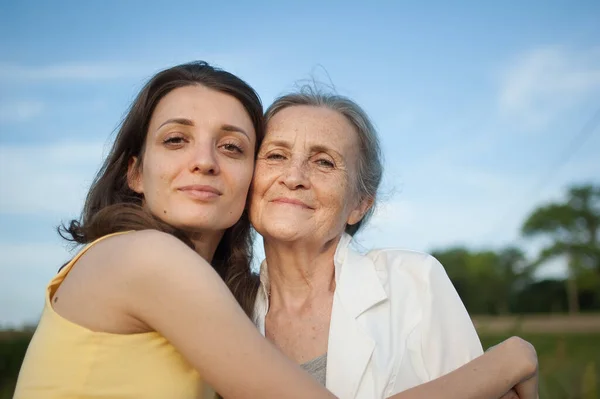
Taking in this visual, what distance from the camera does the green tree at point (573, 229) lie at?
3231 inches

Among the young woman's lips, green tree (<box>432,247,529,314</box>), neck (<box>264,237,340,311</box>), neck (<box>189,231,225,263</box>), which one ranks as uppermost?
the young woman's lips

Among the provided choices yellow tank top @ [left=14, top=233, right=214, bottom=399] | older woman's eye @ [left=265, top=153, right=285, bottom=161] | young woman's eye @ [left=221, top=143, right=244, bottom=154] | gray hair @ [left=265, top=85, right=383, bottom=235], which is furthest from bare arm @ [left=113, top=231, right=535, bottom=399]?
gray hair @ [left=265, top=85, right=383, bottom=235]

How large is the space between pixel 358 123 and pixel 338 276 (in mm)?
1089

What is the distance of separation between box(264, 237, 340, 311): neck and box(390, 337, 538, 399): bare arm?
4.25 ft

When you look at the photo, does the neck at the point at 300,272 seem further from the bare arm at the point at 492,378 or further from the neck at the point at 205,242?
the bare arm at the point at 492,378

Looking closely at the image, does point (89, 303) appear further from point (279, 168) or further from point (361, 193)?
point (361, 193)

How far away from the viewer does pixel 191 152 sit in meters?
3.65

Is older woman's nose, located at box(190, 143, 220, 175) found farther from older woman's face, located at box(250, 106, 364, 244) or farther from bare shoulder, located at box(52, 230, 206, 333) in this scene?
bare shoulder, located at box(52, 230, 206, 333)

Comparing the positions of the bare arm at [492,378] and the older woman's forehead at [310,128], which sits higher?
the older woman's forehead at [310,128]

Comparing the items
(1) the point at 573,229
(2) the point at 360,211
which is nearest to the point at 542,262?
(1) the point at 573,229

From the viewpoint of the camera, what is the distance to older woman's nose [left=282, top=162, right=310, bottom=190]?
4129mm

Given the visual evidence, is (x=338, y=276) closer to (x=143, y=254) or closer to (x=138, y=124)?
(x=138, y=124)

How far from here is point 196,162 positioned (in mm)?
3582

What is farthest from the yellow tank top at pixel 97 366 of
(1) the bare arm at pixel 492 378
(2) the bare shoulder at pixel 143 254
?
(1) the bare arm at pixel 492 378
